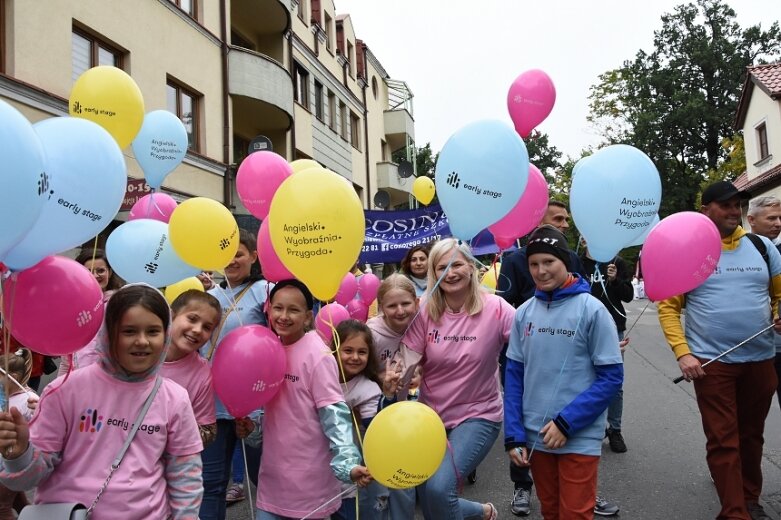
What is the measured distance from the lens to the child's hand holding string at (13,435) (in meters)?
1.83

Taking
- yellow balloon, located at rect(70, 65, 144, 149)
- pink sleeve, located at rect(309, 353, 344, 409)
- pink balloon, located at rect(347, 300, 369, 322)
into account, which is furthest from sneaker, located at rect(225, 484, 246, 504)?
pink balloon, located at rect(347, 300, 369, 322)

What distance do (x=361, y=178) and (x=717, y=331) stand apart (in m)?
20.1

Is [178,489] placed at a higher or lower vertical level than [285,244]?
lower

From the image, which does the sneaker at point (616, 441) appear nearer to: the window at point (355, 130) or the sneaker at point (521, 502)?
the sneaker at point (521, 502)

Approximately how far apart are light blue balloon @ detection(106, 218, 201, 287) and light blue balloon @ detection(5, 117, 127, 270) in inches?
46.4

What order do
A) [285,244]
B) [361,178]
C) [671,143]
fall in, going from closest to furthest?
[285,244], [361,178], [671,143]

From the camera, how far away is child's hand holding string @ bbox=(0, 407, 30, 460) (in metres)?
1.83

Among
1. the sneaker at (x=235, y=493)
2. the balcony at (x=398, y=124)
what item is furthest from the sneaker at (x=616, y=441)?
the balcony at (x=398, y=124)

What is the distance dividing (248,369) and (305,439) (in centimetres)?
43

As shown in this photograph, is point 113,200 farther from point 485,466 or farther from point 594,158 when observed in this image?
point 485,466

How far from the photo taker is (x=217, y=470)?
3.13 metres

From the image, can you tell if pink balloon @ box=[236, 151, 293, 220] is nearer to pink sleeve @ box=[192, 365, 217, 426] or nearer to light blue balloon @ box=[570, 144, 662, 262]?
pink sleeve @ box=[192, 365, 217, 426]

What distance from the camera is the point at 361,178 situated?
2303 centimetres

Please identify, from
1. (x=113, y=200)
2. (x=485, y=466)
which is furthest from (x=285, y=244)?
(x=485, y=466)
